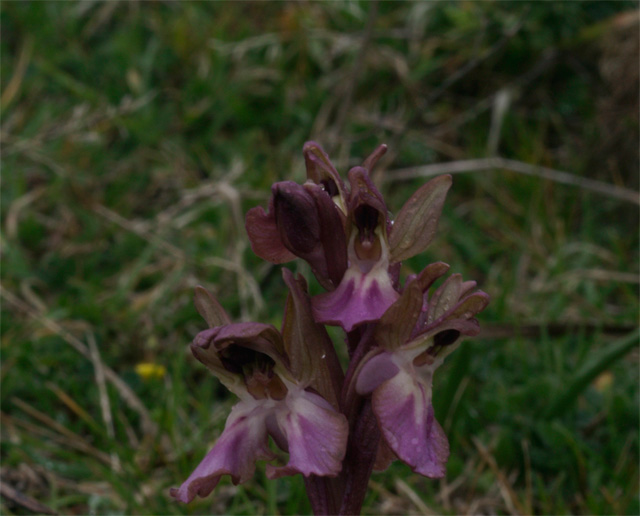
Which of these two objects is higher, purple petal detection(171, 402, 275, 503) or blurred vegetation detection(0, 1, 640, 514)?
purple petal detection(171, 402, 275, 503)

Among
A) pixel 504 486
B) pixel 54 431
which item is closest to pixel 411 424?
pixel 504 486

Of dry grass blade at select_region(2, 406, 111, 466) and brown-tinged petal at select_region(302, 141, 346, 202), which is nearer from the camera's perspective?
brown-tinged petal at select_region(302, 141, 346, 202)

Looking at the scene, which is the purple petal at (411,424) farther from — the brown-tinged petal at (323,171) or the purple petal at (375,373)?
the brown-tinged petal at (323,171)

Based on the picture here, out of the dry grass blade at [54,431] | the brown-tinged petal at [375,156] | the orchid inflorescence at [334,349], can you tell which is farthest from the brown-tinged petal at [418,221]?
the dry grass blade at [54,431]

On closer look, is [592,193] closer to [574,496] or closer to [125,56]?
[574,496]

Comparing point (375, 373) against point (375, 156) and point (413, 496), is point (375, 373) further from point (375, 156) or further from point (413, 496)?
point (413, 496)

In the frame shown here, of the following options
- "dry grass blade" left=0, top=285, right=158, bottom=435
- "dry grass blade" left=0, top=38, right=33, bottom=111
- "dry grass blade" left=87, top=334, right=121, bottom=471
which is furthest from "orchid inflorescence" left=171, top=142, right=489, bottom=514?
"dry grass blade" left=0, top=38, right=33, bottom=111

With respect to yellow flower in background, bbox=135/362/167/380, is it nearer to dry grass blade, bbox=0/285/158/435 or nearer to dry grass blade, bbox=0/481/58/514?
dry grass blade, bbox=0/285/158/435
